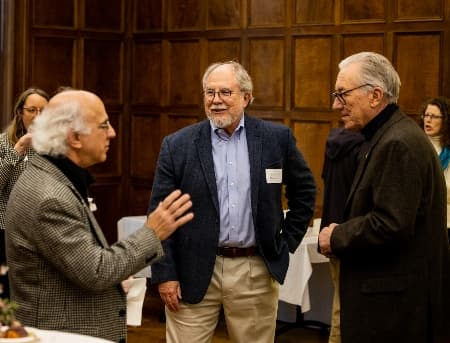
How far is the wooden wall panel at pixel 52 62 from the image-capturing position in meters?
8.02

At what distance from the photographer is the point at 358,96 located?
3.56 meters

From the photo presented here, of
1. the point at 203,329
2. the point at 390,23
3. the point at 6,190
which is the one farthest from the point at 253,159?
the point at 390,23

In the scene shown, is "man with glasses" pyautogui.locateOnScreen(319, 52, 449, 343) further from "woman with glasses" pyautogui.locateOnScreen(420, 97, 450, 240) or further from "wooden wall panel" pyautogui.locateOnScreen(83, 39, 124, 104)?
"wooden wall panel" pyautogui.locateOnScreen(83, 39, 124, 104)

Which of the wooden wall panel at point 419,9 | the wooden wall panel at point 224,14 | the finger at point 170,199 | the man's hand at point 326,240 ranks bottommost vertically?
the man's hand at point 326,240

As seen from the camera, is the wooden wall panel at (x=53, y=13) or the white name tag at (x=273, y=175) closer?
the white name tag at (x=273, y=175)

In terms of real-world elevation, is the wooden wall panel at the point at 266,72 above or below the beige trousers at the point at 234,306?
above

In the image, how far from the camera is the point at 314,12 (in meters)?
7.37

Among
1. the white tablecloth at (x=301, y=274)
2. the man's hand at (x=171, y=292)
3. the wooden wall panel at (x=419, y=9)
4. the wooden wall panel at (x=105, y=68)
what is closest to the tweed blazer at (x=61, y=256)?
the man's hand at (x=171, y=292)

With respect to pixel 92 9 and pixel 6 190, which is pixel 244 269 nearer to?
pixel 6 190

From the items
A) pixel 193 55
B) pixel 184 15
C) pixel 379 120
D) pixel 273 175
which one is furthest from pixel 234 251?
pixel 184 15

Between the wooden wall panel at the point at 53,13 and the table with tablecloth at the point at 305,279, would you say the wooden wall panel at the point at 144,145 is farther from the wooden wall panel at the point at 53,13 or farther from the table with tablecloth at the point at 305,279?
the table with tablecloth at the point at 305,279

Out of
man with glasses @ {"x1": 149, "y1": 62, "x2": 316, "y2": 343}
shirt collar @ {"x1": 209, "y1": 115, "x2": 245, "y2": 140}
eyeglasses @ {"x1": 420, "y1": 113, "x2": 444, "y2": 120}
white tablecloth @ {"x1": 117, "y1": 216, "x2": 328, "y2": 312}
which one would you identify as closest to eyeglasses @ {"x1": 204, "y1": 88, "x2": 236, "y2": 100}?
man with glasses @ {"x1": 149, "y1": 62, "x2": 316, "y2": 343}

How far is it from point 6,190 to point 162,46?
13.2 feet

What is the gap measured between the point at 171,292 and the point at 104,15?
5.16 meters
